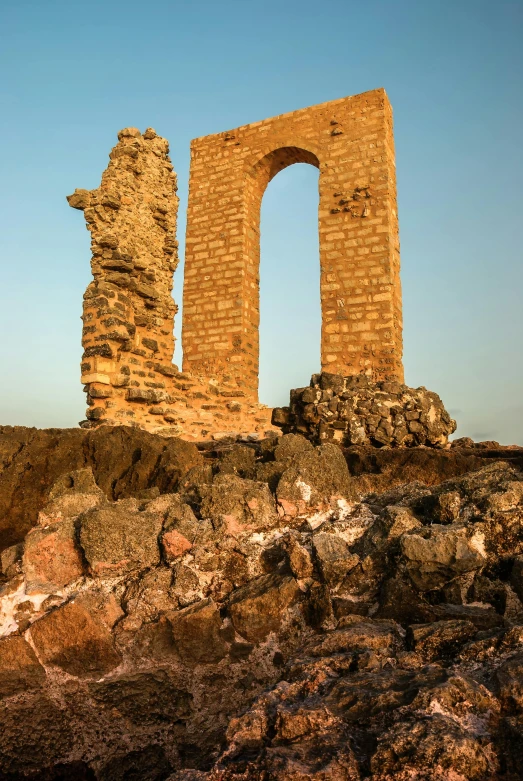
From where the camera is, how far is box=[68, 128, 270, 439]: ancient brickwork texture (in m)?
7.06

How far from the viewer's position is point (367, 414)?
580 cm

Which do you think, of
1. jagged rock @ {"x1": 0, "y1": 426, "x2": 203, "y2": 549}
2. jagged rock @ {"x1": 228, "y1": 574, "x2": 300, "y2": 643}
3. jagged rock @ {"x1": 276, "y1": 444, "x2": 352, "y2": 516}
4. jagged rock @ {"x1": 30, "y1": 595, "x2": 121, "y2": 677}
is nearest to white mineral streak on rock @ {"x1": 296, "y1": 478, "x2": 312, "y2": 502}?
jagged rock @ {"x1": 276, "y1": 444, "x2": 352, "y2": 516}

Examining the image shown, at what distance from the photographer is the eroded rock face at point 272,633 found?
55.2 inches

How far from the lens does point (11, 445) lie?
5.02m

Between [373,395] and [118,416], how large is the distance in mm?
3016

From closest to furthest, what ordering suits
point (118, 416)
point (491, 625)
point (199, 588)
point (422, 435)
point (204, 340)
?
1. point (491, 625)
2. point (199, 588)
3. point (422, 435)
4. point (118, 416)
5. point (204, 340)

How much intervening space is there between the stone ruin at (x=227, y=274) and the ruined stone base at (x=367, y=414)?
0.9 inches

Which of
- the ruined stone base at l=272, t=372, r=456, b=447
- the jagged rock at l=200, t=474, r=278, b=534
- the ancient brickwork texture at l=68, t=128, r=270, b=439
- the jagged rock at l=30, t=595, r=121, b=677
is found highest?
the ancient brickwork texture at l=68, t=128, r=270, b=439

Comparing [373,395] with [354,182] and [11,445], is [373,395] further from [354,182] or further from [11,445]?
[354,182]

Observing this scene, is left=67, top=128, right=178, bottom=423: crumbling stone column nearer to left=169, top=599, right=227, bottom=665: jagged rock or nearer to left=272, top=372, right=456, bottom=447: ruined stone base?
left=272, top=372, right=456, bottom=447: ruined stone base

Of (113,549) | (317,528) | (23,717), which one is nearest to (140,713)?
(23,717)

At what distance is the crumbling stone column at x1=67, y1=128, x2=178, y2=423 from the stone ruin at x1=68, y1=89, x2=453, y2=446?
0.02m

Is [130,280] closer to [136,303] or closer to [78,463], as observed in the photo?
[136,303]

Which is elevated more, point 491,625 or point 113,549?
point 113,549
